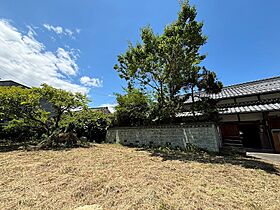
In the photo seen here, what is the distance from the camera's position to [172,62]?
8.17 m

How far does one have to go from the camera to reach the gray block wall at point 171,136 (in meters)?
7.43

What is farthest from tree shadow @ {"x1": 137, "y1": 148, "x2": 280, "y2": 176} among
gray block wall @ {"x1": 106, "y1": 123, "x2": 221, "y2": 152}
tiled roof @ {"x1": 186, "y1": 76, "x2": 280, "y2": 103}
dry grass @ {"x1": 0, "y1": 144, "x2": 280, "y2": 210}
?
tiled roof @ {"x1": 186, "y1": 76, "x2": 280, "y2": 103}

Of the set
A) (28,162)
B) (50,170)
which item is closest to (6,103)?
(28,162)

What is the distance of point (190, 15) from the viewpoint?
24.8 feet

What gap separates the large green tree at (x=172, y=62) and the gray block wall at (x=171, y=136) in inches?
40.7

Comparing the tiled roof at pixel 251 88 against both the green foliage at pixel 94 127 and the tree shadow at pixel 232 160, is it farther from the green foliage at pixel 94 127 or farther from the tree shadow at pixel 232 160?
the green foliage at pixel 94 127

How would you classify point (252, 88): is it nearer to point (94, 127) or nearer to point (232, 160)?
point (232, 160)

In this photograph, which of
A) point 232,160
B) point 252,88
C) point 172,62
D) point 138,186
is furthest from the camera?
point 252,88

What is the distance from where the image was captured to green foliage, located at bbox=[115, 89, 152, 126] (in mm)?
9953

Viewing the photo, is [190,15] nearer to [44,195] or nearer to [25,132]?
[44,195]

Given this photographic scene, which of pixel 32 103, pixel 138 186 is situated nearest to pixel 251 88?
pixel 138 186

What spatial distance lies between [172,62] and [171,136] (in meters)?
4.21

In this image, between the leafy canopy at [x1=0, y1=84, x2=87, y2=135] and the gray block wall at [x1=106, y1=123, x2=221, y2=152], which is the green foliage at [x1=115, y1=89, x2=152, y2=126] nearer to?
the gray block wall at [x1=106, y1=123, x2=221, y2=152]

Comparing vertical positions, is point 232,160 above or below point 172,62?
below
